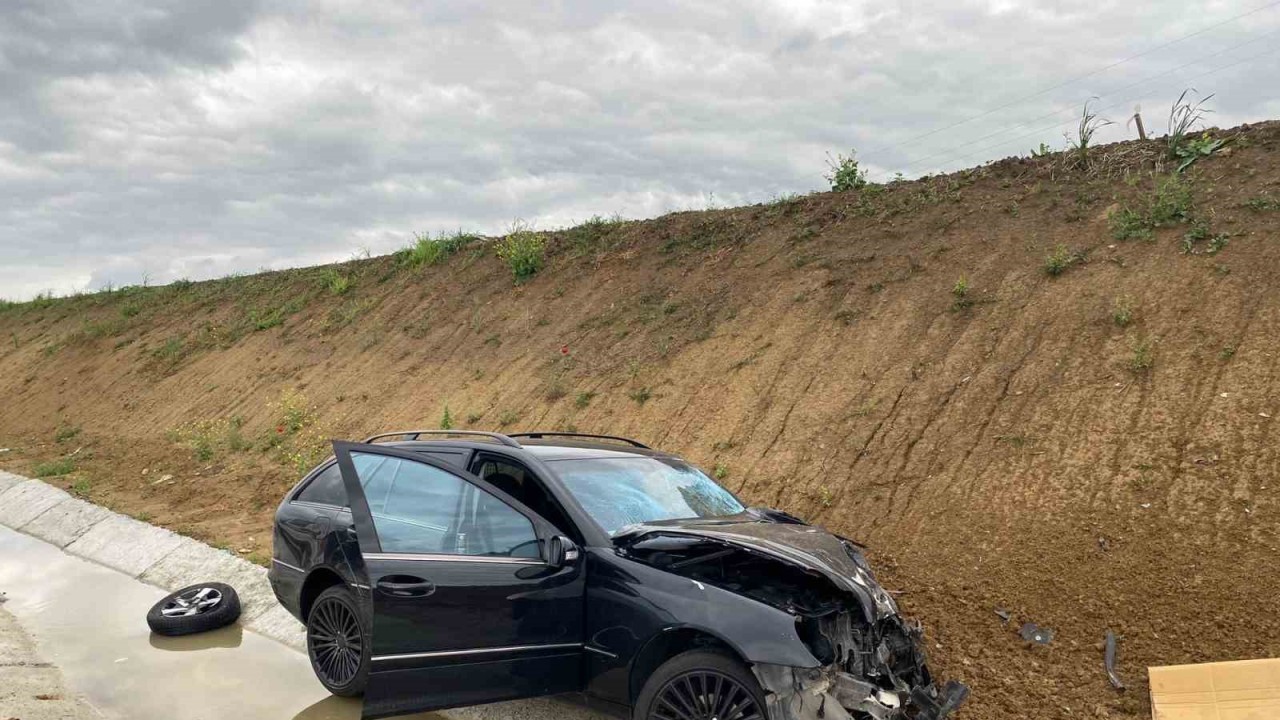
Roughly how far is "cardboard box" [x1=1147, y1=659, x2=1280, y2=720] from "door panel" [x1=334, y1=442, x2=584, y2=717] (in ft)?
10.4

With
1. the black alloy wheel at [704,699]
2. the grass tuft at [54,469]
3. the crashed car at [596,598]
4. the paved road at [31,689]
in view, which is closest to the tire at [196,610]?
the paved road at [31,689]

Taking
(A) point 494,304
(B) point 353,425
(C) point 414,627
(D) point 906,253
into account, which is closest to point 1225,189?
(D) point 906,253

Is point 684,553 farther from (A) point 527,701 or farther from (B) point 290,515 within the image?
(B) point 290,515

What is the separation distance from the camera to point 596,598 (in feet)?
16.0

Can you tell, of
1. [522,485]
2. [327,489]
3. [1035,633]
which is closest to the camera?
[522,485]

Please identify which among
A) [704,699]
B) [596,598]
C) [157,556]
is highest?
[596,598]

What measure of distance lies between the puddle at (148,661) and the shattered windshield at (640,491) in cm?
190

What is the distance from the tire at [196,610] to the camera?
307 inches

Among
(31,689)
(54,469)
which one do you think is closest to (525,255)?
(54,469)

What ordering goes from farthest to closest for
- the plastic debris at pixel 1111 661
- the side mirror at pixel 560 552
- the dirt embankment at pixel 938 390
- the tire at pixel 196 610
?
the tire at pixel 196 610 → the dirt embankment at pixel 938 390 → the plastic debris at pixel 1111 661 → the side mirror at pixel 560 552

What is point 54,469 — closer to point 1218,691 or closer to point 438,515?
point 438,515

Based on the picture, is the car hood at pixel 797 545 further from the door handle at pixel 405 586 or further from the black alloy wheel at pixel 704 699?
the door handle at pixel 405 586

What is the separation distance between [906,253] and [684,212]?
591 centimetres

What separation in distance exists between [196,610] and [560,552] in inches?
183
